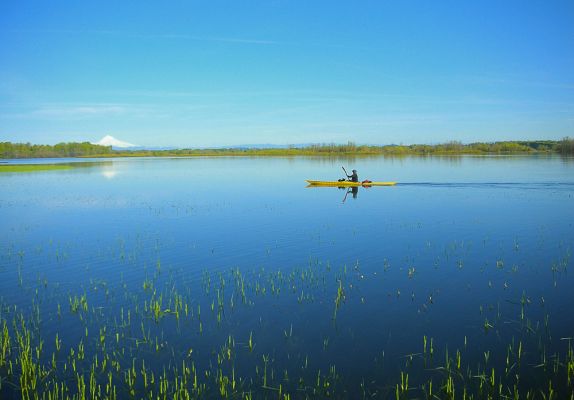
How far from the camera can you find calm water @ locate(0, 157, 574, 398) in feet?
25.5

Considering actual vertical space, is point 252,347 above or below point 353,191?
below

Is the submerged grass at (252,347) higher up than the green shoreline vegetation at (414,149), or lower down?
lower down

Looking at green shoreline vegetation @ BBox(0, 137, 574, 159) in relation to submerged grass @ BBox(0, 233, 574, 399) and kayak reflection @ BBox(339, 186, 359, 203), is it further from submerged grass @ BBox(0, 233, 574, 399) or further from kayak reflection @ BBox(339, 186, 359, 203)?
submerged grass @ BBox(0, 233, 574, 399)

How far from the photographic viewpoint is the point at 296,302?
1123 cm

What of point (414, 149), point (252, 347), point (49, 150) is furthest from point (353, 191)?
point (49, 150)

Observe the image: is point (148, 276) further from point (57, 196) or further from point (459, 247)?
point (57, 196)

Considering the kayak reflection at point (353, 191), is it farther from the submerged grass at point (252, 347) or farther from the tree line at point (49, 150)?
the tree line at point (49, 150)

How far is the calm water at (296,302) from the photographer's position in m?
7.76

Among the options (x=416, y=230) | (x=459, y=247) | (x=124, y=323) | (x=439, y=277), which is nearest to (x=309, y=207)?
(x=416, y=230)

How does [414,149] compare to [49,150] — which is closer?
[414,149]

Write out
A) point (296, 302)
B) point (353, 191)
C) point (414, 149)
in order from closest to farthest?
point (296, 302) < point (353, 191) < point (414, 149)

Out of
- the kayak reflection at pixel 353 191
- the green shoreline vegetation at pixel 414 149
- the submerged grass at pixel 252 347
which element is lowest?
the submerged grass at pixel 252 347

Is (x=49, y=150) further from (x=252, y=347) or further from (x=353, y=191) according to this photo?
(x=252, y=347)

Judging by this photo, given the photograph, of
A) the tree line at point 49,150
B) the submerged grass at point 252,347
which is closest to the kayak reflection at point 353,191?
the submerged grass at point 252,347
